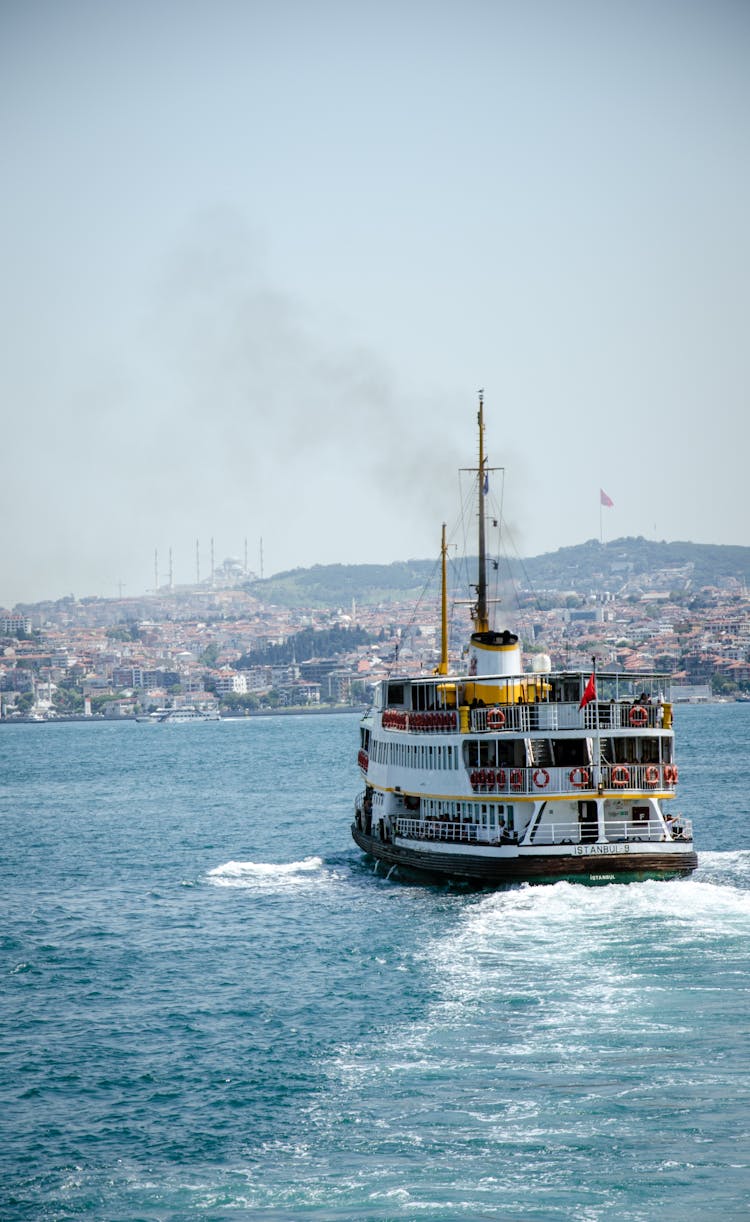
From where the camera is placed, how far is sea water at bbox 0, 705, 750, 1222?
18688 mm

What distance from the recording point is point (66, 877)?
4672cm

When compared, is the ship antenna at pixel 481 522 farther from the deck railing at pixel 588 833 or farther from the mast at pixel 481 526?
the deck railing at pixel 588 833

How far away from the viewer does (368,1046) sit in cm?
2489

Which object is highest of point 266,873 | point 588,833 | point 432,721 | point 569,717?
point 569,717

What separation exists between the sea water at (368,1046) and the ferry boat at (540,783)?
77 centimetres

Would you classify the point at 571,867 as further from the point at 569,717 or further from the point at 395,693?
the point at 395,693

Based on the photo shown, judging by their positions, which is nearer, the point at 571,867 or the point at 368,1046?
the point at 368,1046

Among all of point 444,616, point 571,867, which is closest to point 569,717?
point 571,867

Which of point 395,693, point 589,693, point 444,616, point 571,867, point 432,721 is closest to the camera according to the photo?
point 571,867

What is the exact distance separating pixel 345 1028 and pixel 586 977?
4904mm

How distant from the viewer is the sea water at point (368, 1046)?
18688 millimetres

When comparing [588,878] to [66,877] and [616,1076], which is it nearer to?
[616,1076]

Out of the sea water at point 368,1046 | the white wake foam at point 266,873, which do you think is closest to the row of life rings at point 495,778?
the sea water at point 368,1046

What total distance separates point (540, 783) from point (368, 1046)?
12.6 metres
